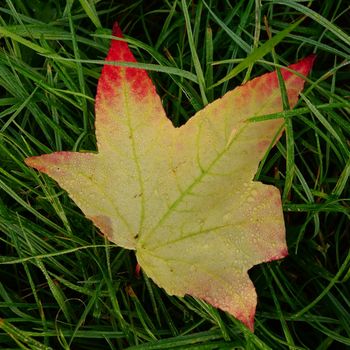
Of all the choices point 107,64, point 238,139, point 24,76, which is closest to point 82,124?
point 24,76

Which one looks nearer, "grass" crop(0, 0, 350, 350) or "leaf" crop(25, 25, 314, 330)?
"leaf" crop(25, 25, 314, 330)

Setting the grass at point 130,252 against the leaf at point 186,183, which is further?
the grass at point 130,252

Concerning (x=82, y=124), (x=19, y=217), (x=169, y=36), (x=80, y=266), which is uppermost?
(x=169, y=36)

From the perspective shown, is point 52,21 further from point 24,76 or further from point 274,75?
point 274,75

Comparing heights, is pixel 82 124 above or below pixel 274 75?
below
